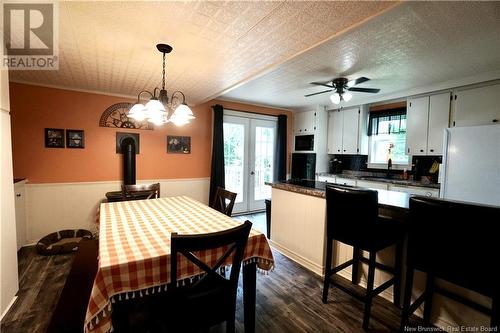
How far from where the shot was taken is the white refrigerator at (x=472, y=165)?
2367 mm

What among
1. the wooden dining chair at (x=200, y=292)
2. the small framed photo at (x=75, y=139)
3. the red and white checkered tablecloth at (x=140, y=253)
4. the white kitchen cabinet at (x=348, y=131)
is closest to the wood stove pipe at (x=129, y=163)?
the small framed photo at (x=75, y=139)

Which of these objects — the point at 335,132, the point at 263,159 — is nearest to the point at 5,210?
the point at 263,159

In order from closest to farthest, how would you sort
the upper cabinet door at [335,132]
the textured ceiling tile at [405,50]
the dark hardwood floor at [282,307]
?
1. the textured ceiling tile at [405,50]
2. the dark hardwood floor at [282,307]
3. the upper cabinet door at [335,132]

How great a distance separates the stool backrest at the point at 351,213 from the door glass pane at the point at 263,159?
3098 mm

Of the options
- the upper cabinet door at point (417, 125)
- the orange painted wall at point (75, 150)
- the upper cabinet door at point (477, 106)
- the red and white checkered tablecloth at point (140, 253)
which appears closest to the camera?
the red and white checkered tablecloth at point (140, 253)

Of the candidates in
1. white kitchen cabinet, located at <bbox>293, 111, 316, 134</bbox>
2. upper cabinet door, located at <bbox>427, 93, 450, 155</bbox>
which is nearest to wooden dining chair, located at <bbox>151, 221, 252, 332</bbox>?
upper cabinet door, located at <bbox>427, 93, 450, 155</bbox>

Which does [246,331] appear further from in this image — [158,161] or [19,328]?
[158,161]

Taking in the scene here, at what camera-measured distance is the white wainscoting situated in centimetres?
316

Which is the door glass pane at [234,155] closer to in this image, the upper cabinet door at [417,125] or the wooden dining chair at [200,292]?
the upper cabinet door at [417,125]

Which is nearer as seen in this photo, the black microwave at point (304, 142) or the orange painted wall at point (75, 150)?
the orange painted wall at point (75, 150)

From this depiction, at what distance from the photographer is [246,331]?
1574mm

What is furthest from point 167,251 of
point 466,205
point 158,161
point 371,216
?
point 158,161

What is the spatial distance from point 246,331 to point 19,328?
174cm

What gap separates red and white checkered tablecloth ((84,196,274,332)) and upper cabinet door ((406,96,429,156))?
3.37 m
